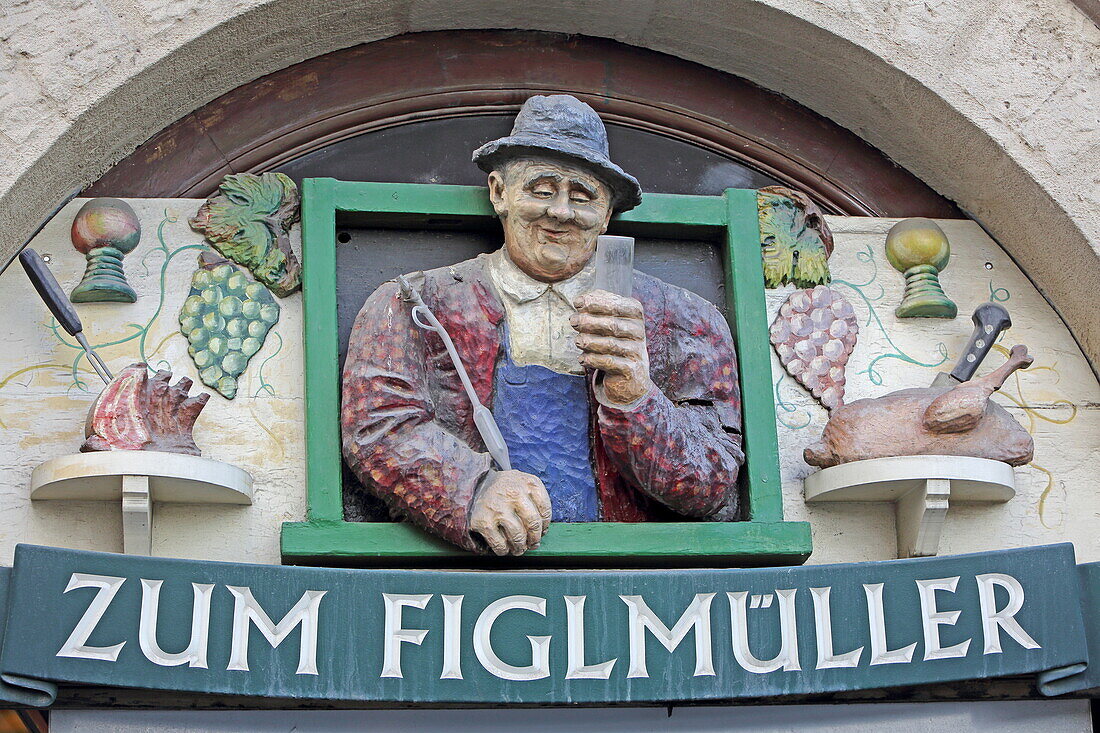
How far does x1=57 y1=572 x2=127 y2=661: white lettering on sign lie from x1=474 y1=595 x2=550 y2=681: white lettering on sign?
68 cm

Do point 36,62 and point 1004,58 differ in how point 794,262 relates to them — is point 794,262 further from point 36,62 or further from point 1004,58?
point 36,62

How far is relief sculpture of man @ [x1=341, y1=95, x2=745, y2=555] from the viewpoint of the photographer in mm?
3455

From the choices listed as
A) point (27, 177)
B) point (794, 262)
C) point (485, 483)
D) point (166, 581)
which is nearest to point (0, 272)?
point (27, 177)

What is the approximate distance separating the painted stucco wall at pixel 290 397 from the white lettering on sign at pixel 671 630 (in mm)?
483

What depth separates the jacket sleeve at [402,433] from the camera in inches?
136

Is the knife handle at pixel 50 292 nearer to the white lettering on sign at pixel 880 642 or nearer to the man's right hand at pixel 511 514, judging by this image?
the man's right hand at pixel 511 514

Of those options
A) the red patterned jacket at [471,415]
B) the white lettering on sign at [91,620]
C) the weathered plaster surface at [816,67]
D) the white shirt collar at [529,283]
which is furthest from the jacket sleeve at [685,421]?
the white lettering on sign at [91,620]

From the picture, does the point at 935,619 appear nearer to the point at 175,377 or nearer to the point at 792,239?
the point at 792,239

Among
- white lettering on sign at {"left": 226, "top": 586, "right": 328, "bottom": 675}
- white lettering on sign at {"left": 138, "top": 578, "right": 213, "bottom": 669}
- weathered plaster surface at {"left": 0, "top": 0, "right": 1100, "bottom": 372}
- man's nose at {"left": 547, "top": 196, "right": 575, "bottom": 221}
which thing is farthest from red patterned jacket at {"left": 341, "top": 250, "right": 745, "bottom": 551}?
weathered plaster surface at {"left": 0, "top": 0, "right": 1100, "bottom": 372}

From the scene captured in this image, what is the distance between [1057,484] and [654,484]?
A: 100 cm

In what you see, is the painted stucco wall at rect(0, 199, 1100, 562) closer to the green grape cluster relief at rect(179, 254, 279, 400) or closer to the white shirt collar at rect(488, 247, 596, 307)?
the green grape cluster relief at rect(179, 254, 279, 400)

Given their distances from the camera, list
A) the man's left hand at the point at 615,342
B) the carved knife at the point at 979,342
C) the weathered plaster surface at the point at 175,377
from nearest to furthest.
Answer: the man's left hand at the point at 615,342 → the weathered plaster surface at the point at 175,377 → the carved knife at the point at 979,342

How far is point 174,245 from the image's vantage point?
3830 mm

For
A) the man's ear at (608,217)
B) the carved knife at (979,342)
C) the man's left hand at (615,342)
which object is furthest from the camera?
the carved knife at (979,342)
